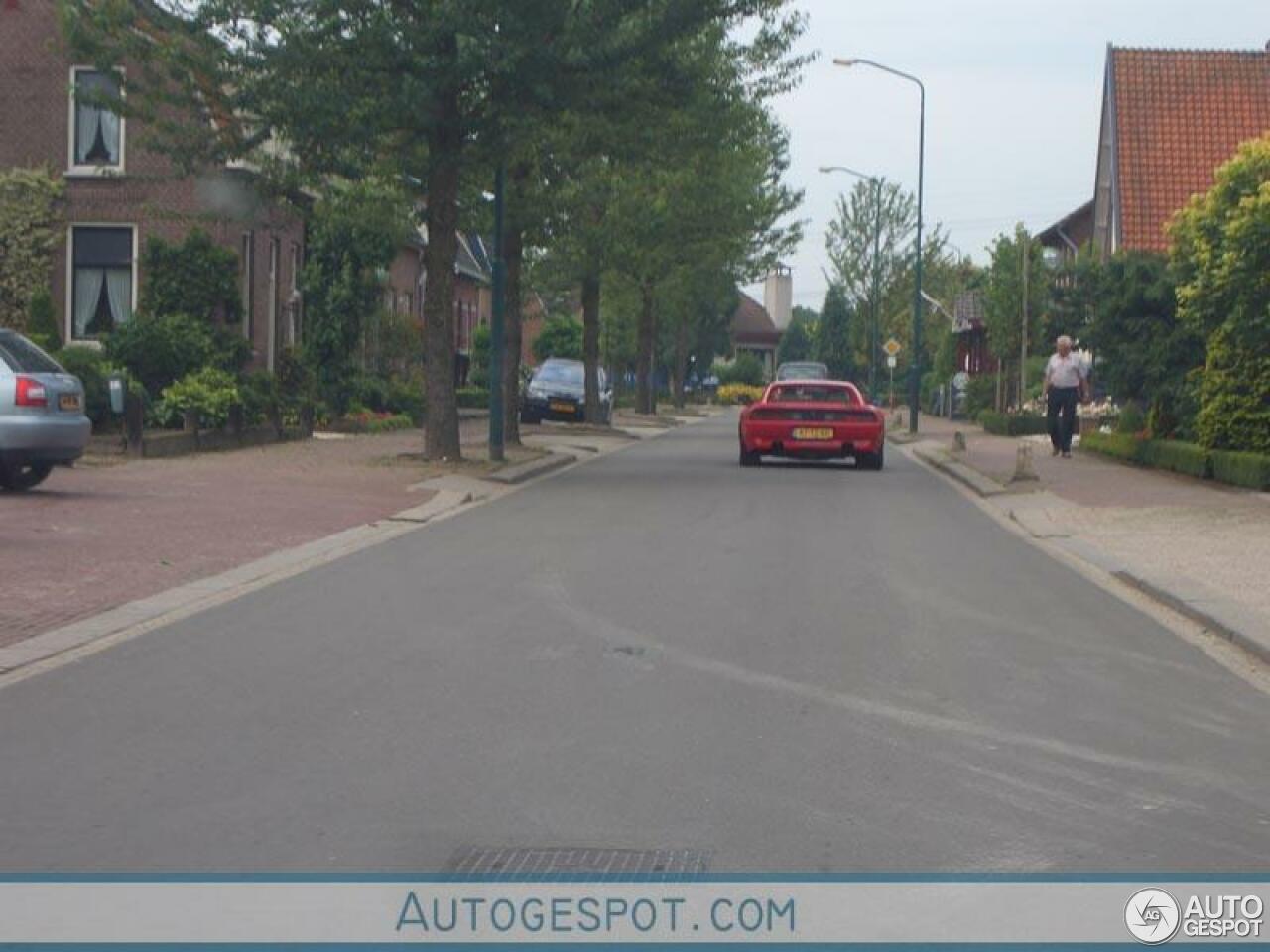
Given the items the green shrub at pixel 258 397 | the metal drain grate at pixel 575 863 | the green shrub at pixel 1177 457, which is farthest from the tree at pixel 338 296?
the metal drain grate at pixel 575 863

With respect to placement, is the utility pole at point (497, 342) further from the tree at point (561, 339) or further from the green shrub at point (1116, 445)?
the tree at point (561, 339)

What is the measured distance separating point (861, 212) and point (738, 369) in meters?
13.1

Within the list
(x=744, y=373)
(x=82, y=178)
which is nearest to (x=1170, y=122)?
(x=82, y=178)

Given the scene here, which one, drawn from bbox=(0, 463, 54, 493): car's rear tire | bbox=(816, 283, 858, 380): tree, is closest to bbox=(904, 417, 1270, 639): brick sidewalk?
bbox=(0, 463, 54, 493): car's rear tire

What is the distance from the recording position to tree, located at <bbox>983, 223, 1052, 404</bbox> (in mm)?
48312

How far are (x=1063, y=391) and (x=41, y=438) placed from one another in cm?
1704

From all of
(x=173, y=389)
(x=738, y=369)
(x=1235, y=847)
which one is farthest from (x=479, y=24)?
(x=738, y=369)

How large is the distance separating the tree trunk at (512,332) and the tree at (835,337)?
77.2m

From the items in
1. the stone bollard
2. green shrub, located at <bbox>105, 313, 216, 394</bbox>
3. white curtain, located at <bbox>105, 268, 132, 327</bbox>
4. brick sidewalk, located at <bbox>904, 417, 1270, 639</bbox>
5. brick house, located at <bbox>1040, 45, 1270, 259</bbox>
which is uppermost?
brick house, located at <bbox>1040, 45, 1270, 259</bbox>

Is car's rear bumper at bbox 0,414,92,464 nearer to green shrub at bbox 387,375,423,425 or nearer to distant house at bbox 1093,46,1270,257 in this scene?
green shrub at bbox 387,375,423,425

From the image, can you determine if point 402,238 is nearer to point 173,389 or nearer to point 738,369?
point 173,389

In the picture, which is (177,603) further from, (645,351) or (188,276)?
(645,351)

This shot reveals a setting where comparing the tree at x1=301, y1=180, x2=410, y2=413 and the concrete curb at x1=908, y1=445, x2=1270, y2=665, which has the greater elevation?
the tree at x1=301, y1=180, x2=410, y2=413

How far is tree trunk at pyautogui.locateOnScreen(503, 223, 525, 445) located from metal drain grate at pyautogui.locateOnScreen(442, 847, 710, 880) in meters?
26.8
